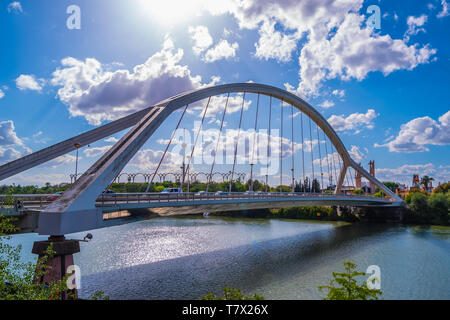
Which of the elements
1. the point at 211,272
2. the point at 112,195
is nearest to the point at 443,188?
the point at 211,272

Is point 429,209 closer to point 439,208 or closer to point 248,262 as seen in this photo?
point 439,208

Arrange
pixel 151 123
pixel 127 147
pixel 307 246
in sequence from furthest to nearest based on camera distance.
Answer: pixel 307 246 < pixel 151 123 < pixel 127 147

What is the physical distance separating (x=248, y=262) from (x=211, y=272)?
3800mm

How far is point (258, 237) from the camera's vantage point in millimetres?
31719

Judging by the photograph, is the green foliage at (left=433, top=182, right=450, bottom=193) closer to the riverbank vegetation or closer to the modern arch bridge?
the riverbank vegetation

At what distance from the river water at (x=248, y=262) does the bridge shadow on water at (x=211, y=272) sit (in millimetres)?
50

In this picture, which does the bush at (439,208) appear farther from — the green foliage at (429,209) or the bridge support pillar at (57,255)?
the bridge support pillar at (57,255)

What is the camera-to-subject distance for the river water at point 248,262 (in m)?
15.5

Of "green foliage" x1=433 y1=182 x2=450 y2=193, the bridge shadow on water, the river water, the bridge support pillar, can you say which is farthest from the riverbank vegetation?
the bridge support pillar

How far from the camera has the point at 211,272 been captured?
713 inches
